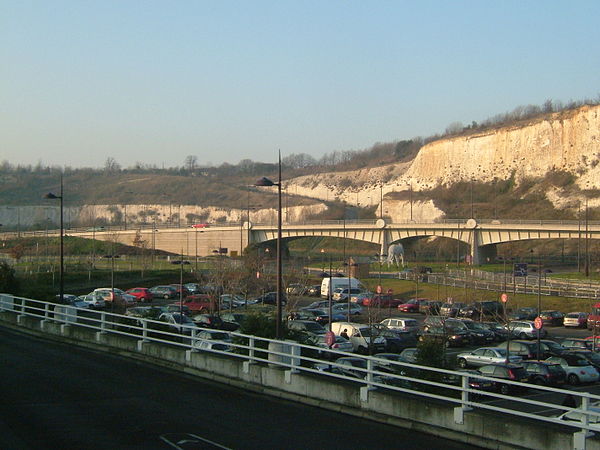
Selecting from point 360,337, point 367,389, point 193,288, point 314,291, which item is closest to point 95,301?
point 193,288

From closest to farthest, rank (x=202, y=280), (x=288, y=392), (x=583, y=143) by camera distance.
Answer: (x=288, y=392) < (x=202, y=280) < (x=583, y=143)

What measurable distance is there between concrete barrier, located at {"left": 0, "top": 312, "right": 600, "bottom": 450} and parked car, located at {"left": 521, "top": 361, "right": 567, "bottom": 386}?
16008 millimetres

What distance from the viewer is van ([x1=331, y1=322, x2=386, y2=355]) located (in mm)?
39750

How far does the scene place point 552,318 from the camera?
2157 inches

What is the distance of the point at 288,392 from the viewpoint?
1659cm

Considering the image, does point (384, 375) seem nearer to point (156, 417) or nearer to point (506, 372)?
point (156, 417)

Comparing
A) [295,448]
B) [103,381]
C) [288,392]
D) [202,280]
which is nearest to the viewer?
[295,448]

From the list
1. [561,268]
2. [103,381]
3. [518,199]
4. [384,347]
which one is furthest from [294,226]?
[103,381]

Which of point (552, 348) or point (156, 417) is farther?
point (552, 348)

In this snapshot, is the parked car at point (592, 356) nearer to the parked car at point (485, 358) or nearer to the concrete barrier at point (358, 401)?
the parked car at point (485, 358)

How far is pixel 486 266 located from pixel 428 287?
27368 millimetres

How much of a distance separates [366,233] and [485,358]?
245ft

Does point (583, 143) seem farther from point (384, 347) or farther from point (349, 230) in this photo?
point (384, 347)

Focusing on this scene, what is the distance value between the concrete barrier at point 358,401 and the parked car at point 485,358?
16894mm
